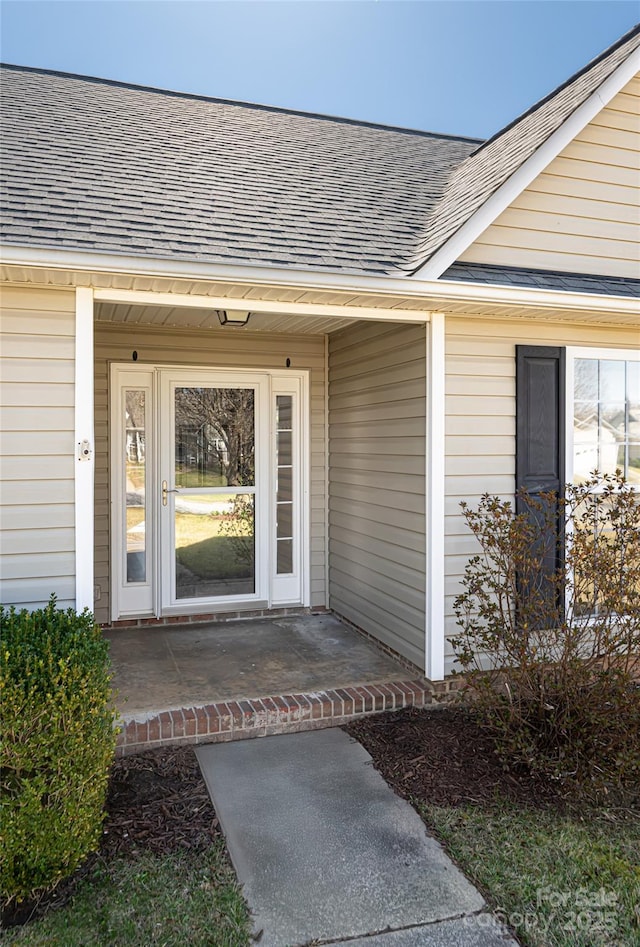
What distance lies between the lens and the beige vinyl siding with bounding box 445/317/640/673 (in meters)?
4.89

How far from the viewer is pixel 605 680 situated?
3.76m

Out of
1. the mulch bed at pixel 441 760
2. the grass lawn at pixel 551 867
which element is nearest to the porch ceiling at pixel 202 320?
the mulch bed at pixel 441 760

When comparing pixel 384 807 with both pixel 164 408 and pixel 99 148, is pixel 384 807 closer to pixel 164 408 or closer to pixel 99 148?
pixel 164 408

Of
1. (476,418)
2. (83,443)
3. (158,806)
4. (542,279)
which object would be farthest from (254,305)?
(158,806)

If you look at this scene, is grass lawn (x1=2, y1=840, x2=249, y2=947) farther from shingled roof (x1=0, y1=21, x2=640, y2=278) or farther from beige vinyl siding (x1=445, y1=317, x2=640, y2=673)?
shingled roof (x1=0, y1=21, x2=640, y2=278)

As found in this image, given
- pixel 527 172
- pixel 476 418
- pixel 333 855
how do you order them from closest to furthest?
pixel 333 855, pixel 527 172, pixel 476 418

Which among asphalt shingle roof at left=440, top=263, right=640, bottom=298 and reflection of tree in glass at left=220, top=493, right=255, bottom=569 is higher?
asphalt shingle roof at left=440, top=263, right=640, bottom=298

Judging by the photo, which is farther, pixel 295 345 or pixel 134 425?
pixel 295 345

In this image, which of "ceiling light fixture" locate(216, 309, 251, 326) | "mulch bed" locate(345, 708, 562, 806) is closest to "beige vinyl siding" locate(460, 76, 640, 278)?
"ceiling light fixture" locate(216, 309, 251, 326)

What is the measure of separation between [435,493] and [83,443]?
92.1 inches

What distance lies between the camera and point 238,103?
27.5 feet

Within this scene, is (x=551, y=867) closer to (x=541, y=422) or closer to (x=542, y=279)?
(x=541, y=422)

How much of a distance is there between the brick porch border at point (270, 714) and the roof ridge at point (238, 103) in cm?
699

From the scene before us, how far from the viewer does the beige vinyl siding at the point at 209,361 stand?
20.0ft
